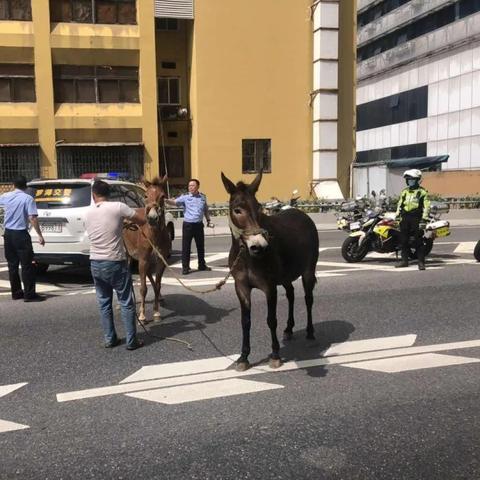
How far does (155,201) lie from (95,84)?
787 inches

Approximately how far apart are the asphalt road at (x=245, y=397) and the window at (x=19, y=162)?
17.9 m

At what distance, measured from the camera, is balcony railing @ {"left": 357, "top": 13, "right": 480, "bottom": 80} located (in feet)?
149

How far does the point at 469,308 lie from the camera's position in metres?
7.66

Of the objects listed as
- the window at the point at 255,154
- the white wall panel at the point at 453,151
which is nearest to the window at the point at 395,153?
the white wall panel at the point at 453,151

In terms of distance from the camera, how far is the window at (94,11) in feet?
78.6

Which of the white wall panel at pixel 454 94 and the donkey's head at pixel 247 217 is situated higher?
the white wall panel at pixel 454 94

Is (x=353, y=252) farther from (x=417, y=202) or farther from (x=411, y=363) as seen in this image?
(x=411, y=363)

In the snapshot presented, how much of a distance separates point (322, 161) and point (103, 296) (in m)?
21.2

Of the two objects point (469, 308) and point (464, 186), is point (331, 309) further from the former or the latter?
point (464, 186)

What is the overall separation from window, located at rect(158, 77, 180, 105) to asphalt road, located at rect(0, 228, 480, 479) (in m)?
21.0

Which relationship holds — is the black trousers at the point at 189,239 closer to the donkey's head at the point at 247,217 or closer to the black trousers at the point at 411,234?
the black trousers at the point at 411,234

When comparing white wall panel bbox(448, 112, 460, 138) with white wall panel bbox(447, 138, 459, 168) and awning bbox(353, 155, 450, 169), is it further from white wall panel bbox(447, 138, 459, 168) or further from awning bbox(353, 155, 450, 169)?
awning bbox(353, 155, 450, 169)

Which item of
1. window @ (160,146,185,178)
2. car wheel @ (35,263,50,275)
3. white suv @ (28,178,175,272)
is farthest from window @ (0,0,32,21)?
white suv @ (28,178,175,272)

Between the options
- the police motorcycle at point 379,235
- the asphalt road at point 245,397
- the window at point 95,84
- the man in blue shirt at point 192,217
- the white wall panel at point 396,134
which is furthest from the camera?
the white wall panel at point 396,134
